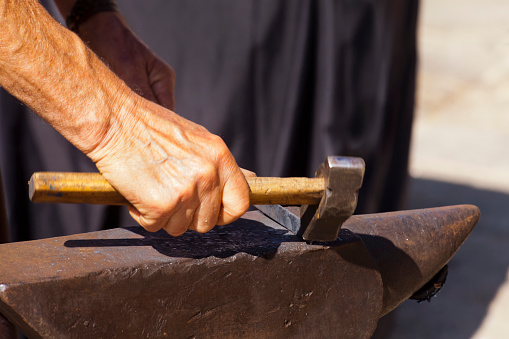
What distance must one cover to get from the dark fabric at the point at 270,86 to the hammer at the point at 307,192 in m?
1.21

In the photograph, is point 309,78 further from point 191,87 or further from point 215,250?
point 215,250

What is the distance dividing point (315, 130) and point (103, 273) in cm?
156

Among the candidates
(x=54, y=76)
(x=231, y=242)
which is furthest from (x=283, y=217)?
(x=54, y=76)

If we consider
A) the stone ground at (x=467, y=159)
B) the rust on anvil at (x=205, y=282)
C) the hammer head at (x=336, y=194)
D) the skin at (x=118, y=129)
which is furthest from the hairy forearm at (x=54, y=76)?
the stone ground at (x=467, y=159)

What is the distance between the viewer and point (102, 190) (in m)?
0.87

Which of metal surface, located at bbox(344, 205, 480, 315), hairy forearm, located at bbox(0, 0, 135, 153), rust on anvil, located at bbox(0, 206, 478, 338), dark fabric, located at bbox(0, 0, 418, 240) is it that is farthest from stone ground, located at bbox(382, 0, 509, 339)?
hairy forearm, located at bbox(0, 0, 135, 153)

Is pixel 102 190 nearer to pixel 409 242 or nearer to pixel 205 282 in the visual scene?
pixel 205 282

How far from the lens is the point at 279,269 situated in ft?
3.29

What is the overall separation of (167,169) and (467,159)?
4413 millimetres

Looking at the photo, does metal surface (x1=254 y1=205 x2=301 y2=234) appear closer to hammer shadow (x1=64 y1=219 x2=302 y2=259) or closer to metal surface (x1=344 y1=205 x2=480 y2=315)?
hammer shadow (x1=64 y1=219 x2=302 y2=259)

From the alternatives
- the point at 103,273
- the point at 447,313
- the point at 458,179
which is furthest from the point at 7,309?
the point at 458,179

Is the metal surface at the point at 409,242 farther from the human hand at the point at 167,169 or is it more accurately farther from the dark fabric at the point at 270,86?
the dark fabric at the point at 270,86

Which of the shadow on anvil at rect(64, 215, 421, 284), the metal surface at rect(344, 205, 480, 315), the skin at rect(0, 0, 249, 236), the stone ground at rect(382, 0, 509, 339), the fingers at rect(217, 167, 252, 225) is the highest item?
the skin at rect(0, 0, 249, 236)

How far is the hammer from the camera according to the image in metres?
0.84
